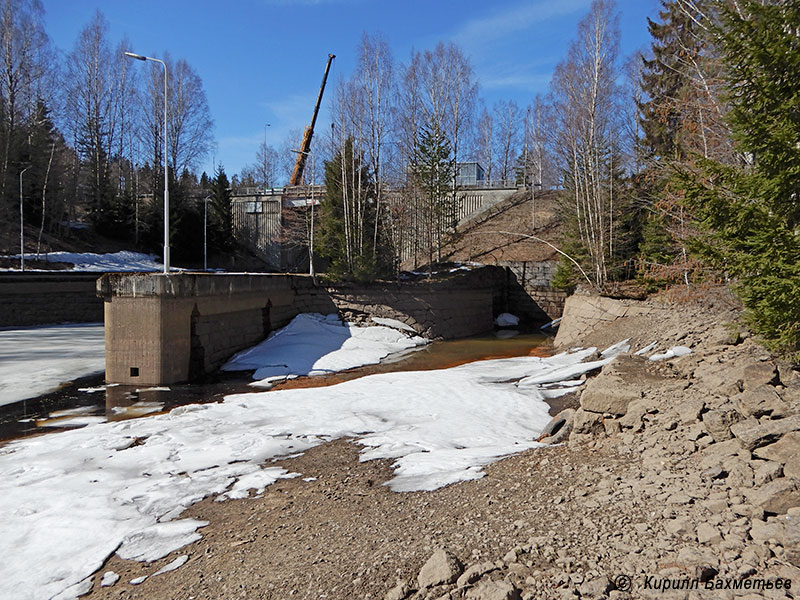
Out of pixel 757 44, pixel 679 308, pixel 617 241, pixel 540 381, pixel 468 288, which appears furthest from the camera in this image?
pixel 468 288

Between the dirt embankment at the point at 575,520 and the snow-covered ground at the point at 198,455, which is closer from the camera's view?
the dirt embankment at the point at 575,520

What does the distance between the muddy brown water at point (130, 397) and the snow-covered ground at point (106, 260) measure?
18707mm

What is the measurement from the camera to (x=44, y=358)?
15.8 metres

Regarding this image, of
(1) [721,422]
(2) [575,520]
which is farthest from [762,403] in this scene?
(2) [575,520]

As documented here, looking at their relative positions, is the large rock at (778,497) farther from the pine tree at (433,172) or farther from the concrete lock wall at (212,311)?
the pine tree at (433,172)

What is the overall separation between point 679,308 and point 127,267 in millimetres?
30570

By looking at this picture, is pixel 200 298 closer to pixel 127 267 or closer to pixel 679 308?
pixel 679 308

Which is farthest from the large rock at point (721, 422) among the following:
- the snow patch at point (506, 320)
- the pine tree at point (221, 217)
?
the pine tree at point (221, 217)

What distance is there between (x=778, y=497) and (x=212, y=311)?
14.3 metres

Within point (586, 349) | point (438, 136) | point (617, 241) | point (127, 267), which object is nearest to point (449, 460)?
point (586, 349)

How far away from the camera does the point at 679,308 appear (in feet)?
44.6

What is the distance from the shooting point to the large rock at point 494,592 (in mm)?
3033

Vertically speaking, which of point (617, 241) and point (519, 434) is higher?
point (617, 241)

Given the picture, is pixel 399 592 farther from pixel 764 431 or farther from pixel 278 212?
pixel 278 212
